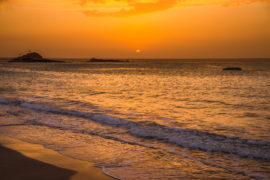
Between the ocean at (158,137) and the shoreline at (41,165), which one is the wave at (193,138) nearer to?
the ocean at (158,137)

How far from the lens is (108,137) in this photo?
31.4 feet

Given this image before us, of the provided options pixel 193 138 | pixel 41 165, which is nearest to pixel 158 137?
pixel 193 138

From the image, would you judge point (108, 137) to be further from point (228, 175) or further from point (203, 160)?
point (228, 175)

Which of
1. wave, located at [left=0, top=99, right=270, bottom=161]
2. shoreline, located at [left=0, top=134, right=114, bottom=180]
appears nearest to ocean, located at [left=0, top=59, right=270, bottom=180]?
wave, located at [left=0, top=99, right=270, bottom=161]

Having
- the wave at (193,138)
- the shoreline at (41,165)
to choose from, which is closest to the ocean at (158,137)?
the wave at (193,138)

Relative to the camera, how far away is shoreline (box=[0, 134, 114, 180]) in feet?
19.0

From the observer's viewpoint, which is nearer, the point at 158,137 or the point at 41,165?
the point at 41,165

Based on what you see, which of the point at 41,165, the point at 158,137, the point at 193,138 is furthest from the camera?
the point at 158,137

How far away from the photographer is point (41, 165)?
6.45m

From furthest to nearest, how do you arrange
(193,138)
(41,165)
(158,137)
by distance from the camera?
(158,137)
(193,138)
(41,165)

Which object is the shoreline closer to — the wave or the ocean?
the ocean

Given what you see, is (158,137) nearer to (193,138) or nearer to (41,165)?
(193,138)

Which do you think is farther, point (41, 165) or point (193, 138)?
point (193, 138)

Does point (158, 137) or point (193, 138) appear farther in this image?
point (158, 137)
